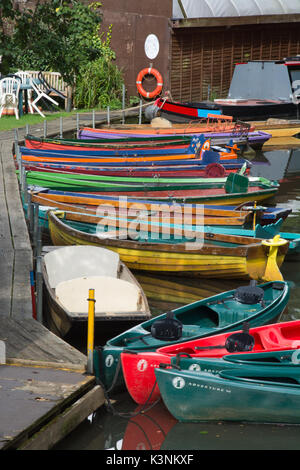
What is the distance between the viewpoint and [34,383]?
679 cm

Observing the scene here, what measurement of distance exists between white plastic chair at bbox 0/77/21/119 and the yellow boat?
1196cm

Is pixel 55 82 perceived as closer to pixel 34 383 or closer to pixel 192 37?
pixel 192 37

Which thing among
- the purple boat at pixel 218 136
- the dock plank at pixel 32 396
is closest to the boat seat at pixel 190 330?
the dock plank at pixel 32 396

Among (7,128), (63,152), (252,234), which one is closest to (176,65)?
(7,128)

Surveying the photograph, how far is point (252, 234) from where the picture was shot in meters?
13.1

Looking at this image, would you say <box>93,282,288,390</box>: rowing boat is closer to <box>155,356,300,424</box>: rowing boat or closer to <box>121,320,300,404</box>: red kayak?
<box>121,320,300,404</box>: red kayak

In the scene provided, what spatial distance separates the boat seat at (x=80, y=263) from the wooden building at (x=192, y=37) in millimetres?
20037

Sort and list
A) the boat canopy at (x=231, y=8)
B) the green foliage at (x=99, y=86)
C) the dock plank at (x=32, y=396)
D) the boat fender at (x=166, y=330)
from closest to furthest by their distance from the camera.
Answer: the dock plank at (x=32, y=396) < the boat fender at (x=166, y=330) < the green foliage at (x=99, y=86) < the boat canopy at (x=231, y=8)

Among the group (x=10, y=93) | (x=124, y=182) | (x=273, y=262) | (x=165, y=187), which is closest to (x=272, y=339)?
(x=273, y=262)

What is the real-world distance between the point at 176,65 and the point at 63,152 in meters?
12.8

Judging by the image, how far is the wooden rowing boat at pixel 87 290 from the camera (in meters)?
8.77

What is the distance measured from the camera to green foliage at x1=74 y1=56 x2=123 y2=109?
Answer: 91.0ft

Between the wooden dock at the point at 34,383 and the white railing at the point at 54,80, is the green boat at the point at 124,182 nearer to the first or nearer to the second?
the wooden dock at the point at 34,383
